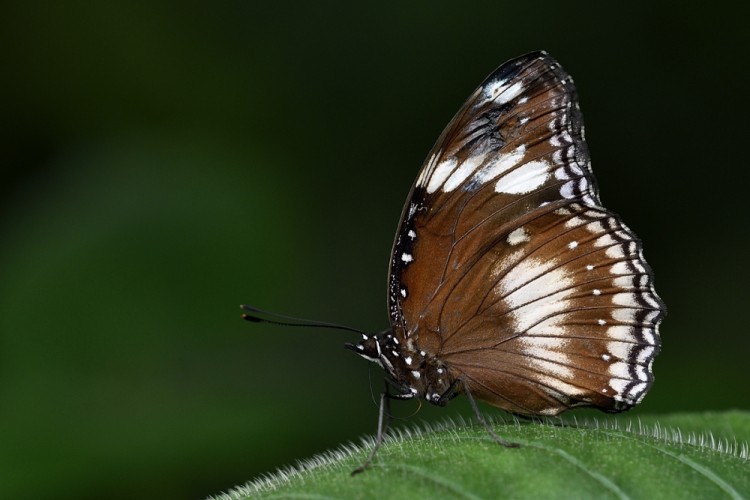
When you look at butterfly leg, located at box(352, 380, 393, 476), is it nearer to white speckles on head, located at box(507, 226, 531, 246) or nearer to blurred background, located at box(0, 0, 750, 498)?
white speckles on head, located at box(507, 226, 531, 246)

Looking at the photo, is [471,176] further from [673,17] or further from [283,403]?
[673,17]

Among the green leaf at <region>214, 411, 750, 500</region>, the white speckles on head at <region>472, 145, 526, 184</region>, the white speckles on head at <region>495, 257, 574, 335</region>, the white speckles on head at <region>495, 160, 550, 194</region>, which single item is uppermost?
the white speckles on head at <region>472, 145, 526, 184</region>

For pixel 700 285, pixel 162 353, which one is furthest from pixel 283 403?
pixel 700 285

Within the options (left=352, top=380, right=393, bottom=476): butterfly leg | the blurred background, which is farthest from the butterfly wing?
the blurred background

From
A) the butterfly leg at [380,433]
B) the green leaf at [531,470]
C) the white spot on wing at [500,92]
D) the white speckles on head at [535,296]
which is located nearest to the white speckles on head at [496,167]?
the white spot on wing at [500,92]

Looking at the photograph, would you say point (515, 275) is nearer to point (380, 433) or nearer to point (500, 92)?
point (500, 92)

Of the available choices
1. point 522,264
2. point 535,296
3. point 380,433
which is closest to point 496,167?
point 522,264
